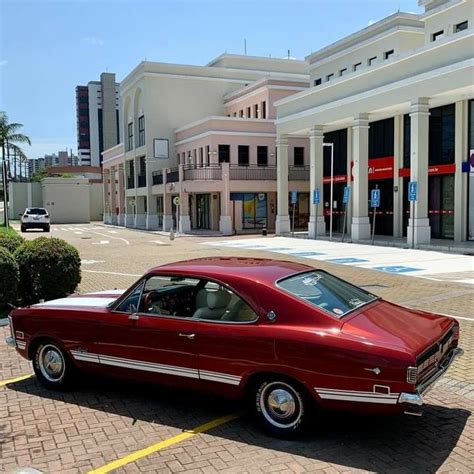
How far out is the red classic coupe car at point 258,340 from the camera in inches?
168

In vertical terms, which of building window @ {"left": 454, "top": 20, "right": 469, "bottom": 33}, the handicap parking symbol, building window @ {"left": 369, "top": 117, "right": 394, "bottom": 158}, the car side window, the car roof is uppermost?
building window @ {"left": 454, "top": 20, "right": 469, "bottom": 33}

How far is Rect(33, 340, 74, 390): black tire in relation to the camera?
585cm

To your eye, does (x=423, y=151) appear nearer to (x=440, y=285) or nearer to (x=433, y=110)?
(x=433, y=110)

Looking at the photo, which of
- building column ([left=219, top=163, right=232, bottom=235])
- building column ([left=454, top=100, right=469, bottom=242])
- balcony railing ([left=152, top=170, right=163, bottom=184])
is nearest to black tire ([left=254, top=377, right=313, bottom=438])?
building column ([left=454, top=100, right=469, bottom=242])

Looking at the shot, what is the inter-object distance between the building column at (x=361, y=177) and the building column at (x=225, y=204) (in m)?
12.8

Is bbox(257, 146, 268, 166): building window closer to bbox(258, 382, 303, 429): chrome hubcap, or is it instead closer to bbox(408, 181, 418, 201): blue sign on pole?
bbox(408, 181, 418, 201): blue sign on pole

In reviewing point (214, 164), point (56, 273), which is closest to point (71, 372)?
point (56, 273)

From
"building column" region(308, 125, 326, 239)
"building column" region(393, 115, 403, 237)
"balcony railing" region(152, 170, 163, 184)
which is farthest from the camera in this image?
"balcony railing" region(152, 170, 163, 184)

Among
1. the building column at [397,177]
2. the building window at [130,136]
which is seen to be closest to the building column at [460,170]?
the building column at [397,177]

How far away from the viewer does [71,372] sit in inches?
230

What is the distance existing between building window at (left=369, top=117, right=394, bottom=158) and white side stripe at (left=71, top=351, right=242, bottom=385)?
2570cm

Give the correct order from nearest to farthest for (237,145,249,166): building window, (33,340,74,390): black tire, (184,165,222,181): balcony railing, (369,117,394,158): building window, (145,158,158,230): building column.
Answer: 1. (33,340,74,390): black tire
2. (369,117,394,158): building window
3. (184,165,222,181): balcony railing
4. (237,145,249,166): building window
5. (145,158,158,230): building column

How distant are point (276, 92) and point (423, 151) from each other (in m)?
21.6

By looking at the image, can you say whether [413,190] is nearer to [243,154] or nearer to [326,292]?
[326,292]
